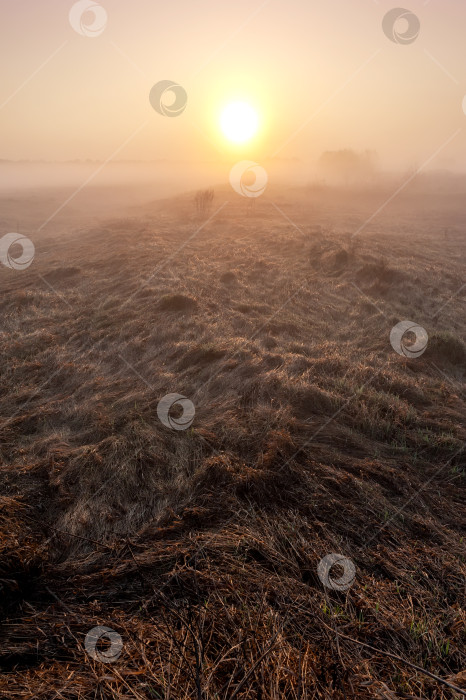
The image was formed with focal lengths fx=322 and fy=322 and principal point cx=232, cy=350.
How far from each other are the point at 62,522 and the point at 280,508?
2488 mm

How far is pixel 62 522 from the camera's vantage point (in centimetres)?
366

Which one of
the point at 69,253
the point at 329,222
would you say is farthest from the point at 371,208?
the point at 69,253

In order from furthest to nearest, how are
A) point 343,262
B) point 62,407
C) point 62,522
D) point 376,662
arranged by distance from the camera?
1. point 343,262
2. point 62,407
3. point 62,522
4. point 376,662

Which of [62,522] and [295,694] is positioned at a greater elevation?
[295,694]

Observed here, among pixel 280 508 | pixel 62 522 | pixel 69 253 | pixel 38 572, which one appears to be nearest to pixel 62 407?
pixel 62 522

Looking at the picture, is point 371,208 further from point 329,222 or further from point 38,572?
point 38,572

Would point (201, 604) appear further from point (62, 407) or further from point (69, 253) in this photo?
point (69, 253)

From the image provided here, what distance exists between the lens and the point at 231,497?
378cm

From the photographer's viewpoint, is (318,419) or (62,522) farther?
(318,419)

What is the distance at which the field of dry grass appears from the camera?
6.77 ft

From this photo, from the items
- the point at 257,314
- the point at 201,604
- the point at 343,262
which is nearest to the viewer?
the point at 201,604

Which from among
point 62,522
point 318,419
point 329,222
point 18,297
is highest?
point 329,222

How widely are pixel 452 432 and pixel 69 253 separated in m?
19.2

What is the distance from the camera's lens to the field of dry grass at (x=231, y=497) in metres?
2.06
